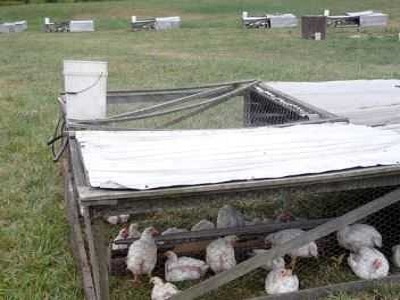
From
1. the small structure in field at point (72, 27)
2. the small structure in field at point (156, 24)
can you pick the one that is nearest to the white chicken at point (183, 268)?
the small structure in field at point (156, 24)

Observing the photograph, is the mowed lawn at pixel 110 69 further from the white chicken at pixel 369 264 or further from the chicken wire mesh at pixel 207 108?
the chicken wire mesh at pixel 207 108

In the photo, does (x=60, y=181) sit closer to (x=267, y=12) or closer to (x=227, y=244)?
(x=227, y=244)

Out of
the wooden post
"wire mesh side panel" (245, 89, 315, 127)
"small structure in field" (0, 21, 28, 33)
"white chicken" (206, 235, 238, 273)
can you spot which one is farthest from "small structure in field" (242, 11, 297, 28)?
the wooden post

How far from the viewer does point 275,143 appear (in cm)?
303

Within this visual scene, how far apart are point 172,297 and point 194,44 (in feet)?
42.5

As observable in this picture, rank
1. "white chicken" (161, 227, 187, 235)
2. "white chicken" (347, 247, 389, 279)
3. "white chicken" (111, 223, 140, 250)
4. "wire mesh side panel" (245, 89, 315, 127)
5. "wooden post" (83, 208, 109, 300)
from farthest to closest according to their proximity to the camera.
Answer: "wire mesh side panel" (245, 89, 315, 127) < "white chicken" (161, 227, 187, 235) < "white chicken" (111, 223, 140, 250) < "white chicken" (347, 247, 389, 279) < "wooden post" (83, 208, 109, 300)

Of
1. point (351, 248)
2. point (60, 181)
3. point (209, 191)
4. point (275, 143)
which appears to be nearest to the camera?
point (209, 191)

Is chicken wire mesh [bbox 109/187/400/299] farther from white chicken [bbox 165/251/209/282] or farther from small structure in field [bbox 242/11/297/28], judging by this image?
small structure in field [bbox 242/11/297/28]

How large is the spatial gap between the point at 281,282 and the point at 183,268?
515mm

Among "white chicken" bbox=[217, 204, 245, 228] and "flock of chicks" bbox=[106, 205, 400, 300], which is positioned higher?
"white chicken" bbox=[217, 204, 245, 228]

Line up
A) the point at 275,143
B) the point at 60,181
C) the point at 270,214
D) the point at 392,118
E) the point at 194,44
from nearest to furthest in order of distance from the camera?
the point at 275,143, the point at 392,118, the point at 270,214, the point at 60,181, the point at 194,44

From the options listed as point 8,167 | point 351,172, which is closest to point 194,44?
point 8,167

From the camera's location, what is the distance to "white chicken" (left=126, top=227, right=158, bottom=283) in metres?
3.12

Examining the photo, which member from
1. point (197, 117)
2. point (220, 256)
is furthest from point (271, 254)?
point (197, 117)
